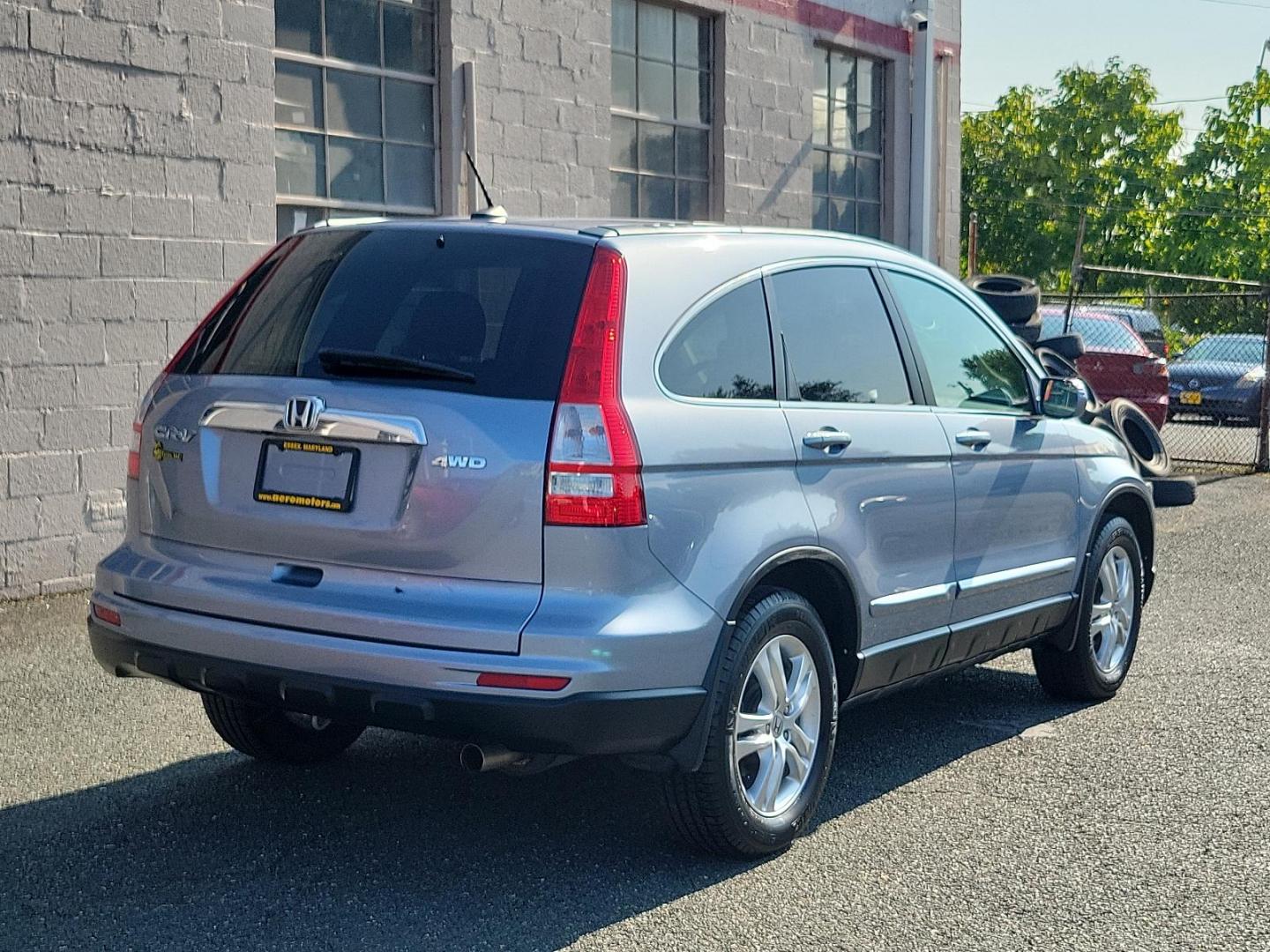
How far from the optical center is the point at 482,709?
3920 mm

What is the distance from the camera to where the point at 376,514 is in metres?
4.10

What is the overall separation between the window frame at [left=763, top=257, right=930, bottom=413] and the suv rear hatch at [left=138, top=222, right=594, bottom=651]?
766 millimetres

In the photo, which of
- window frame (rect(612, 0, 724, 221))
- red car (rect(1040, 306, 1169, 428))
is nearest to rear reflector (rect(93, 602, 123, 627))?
window frame (rect(612, 0, 724, 221))

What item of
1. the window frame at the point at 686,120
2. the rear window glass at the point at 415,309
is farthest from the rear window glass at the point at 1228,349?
the rear window glass at the point at 415,309

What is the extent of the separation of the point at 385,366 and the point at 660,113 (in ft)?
28.6

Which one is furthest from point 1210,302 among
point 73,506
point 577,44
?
point 73,506

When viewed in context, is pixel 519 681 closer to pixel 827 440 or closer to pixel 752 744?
pixel 752 744

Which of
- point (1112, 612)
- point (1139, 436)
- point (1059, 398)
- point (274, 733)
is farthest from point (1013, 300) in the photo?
point (274, 733)

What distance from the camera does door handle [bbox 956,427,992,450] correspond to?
5.51m

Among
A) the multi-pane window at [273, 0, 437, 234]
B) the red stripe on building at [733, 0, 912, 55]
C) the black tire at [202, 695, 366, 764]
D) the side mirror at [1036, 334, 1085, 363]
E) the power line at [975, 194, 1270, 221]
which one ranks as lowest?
the black tire at [202, 695, 366, 764]

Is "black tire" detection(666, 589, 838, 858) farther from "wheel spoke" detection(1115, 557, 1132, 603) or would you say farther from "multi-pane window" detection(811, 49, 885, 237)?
"multi-pane window" detection(811, 49, 885, 237)

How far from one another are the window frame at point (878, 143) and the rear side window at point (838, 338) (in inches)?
346

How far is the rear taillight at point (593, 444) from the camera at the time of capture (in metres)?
4.00

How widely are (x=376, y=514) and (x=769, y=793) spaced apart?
1.40 metres
